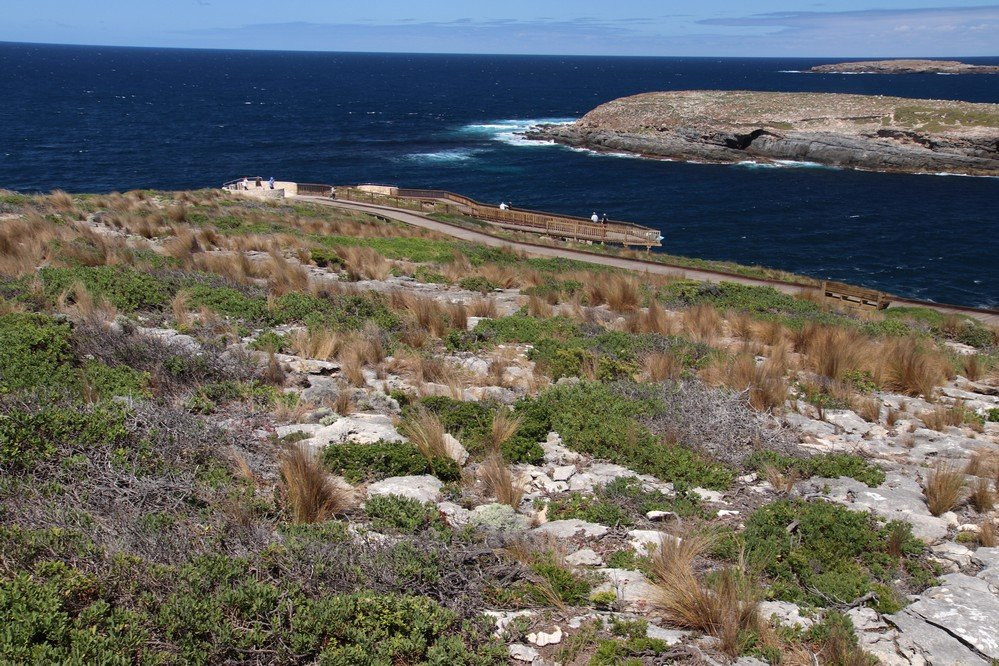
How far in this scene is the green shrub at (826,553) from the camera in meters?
5.31

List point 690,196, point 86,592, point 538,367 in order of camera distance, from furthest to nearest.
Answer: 1. point 690,196
2. point 538,367
3. point 86,592

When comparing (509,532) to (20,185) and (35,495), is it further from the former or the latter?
(20,185)

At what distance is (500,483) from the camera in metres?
6.58

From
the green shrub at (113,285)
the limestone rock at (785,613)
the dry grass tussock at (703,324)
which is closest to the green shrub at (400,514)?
the limestone rock at (785,613)

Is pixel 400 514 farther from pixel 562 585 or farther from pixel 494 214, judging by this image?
pixel 494 214

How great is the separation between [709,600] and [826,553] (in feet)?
4.99

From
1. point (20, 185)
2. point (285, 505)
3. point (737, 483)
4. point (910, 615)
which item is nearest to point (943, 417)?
point (737, 483)

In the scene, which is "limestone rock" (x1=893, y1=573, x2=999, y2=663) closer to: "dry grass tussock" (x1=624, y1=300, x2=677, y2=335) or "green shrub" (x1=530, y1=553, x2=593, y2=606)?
"green shrub" (x1=530, y1=553, x2=593, y2=606)

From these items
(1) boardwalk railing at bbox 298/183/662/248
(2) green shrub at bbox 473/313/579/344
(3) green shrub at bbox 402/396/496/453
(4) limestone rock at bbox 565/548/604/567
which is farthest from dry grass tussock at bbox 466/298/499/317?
(1) boardwalk railing at bbox 298/183/662/248

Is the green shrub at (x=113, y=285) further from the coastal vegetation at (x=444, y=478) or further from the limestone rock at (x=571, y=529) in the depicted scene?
the limestone rock at (x=571, y=529)

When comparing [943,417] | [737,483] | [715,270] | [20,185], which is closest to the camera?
[737,483]

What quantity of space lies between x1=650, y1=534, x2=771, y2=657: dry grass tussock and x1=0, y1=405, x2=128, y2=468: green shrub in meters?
4.65

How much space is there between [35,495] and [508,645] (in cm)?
366

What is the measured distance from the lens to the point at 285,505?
5758mm
